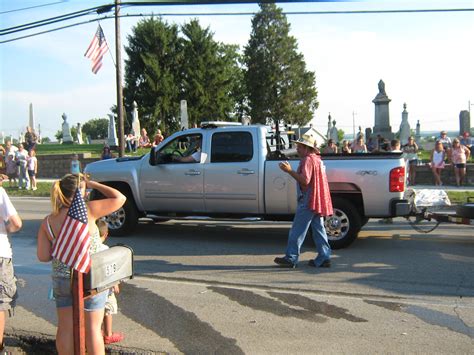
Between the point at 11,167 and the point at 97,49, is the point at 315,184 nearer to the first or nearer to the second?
the point at 97,49

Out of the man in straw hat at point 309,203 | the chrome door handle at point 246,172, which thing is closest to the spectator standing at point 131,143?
the chrome door handle at point 246,172

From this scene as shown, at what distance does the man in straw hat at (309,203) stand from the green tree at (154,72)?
43.7m

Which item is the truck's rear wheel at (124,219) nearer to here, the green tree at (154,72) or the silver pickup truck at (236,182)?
the silver pickup truck at (236,182)

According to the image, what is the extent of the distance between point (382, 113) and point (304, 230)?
81.4ft

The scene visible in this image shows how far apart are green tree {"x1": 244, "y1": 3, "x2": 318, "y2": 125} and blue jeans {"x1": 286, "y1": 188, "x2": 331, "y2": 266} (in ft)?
175

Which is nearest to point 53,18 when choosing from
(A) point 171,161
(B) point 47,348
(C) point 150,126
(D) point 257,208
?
(A) point 171,161

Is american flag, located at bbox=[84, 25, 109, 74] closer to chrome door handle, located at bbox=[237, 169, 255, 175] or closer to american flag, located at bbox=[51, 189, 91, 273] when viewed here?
chrome door handle, located at bbox=[237, 169, 255, 175]

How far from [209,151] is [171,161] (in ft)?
2.49

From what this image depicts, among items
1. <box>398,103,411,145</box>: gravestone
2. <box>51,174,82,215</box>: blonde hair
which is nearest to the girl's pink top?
<box>51,174,82,215</box>: blonde hair

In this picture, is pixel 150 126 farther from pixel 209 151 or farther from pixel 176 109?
pixel 209 151

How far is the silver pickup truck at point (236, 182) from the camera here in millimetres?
8031

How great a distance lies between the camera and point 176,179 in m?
9.12

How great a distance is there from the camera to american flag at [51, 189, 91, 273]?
3.24 m

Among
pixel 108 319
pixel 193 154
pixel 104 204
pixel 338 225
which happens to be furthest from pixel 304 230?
pixel 104 204
